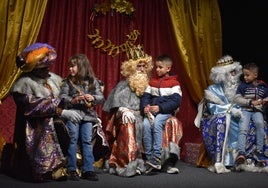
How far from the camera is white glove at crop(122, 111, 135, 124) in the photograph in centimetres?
455

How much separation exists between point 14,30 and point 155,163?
7.53 feet

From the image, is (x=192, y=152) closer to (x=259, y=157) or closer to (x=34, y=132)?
(x=259, y=157)

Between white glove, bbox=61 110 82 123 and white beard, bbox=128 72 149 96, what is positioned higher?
white beard, bbox=128 72 149 96

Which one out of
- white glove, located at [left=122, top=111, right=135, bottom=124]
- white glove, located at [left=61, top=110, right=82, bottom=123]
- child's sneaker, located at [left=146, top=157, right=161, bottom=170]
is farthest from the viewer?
white glove, located at [left=122, top=111, right=135, bottom=124]

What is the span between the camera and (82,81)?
174 inches

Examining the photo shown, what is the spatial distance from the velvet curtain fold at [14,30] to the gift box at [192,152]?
2.32 meters

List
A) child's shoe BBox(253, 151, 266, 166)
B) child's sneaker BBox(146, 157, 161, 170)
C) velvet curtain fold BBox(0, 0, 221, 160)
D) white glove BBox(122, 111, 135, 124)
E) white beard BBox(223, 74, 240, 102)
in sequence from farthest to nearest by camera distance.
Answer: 1. velvet curtain fold BBox(0, 0, 221, 160)
2. white beard BBox(223, 74, 240, 102)
3. child's shoe BBox(253, 151, 266, 166)
4. white glove BBox(122, 111, 135, 124)
5. child's sneaker BBox(146, 157, 161, 170)

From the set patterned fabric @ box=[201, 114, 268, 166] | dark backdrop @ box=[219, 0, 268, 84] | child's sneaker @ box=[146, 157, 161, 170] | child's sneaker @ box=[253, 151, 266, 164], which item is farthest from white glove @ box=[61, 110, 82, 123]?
dark backdrop @ box=[219, 0, 268, 84]

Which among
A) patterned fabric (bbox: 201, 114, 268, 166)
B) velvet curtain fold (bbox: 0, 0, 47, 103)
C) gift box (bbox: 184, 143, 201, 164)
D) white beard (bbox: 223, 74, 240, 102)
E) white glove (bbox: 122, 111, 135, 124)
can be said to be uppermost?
velvet curtain fold (bbox: 0, 0, 47, 103)

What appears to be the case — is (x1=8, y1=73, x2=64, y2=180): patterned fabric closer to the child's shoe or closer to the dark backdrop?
the child's shoe

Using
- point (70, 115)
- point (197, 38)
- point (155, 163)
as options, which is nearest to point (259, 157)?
point (155, 163)

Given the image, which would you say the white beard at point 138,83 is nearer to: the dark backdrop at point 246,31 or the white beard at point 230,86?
the white beard at point 230,86

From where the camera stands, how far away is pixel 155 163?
14.5 ft

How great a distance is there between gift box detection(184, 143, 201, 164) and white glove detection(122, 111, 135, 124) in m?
1.20
